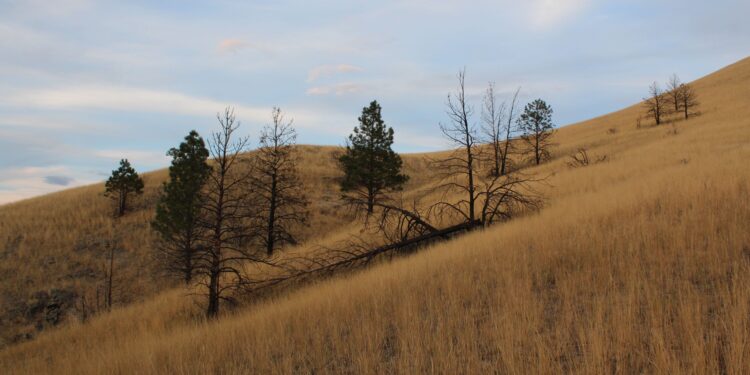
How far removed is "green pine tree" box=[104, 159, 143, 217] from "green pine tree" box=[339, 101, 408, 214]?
1496 cm

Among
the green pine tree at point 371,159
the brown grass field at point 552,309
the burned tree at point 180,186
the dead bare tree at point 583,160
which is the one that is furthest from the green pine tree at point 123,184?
the dead bare tree at point 583,160

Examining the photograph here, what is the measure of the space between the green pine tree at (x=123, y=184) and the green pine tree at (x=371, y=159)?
15.0 meters

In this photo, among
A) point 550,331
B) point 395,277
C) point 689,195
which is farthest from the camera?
point 689,195

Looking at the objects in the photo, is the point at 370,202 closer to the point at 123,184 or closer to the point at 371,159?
the point at 371,159

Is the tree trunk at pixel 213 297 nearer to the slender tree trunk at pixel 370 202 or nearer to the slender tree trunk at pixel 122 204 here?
the slender tree trunk at pixel 370 202

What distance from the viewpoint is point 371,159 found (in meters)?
A: 26.3

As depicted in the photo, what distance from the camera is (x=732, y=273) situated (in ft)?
14.0

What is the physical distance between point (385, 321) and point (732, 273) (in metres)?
3.84

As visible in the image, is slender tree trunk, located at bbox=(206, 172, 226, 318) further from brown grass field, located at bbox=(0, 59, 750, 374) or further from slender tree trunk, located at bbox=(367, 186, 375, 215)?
slender tree trunk, located at bbox=(367, 186, 375, 215)

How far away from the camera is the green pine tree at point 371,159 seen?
85.8 feet

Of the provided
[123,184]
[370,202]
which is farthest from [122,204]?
[370,202]

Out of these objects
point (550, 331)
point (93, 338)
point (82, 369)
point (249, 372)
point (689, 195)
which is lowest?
point (93, 338)

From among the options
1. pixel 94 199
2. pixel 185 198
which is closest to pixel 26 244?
pixel 94 199

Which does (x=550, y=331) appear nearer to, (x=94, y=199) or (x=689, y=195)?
(x=689, y=195)
